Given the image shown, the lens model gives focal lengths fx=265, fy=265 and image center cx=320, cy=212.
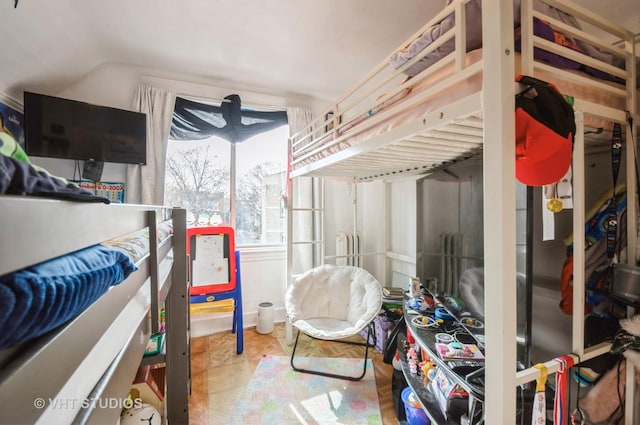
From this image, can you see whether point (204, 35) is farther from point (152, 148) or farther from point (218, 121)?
point (152, 148)

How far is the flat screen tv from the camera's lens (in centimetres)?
190

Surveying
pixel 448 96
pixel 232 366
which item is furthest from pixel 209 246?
pixel 448 96

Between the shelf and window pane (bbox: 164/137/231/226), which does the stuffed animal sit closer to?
the shelf

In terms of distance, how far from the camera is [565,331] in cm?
119

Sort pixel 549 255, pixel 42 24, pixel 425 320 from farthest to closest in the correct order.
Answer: pixel 42 24 < pixel 425 320 < pixel 549 255

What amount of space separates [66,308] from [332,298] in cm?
224

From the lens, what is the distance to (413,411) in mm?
1466

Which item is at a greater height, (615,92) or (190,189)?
(615,92)

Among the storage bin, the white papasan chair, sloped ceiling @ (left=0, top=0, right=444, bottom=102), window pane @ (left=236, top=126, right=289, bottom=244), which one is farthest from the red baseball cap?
window pane @ (left=236, top=126, right=289, bottom=244)

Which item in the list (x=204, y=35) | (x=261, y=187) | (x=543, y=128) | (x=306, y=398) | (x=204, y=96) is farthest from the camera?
(x=261, y=187)

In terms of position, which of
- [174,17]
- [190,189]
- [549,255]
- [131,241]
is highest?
[174,17]

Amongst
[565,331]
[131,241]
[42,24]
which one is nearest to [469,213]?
[565,331]

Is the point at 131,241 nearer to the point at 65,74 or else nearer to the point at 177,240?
the point at 177,240

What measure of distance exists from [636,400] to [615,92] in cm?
117
